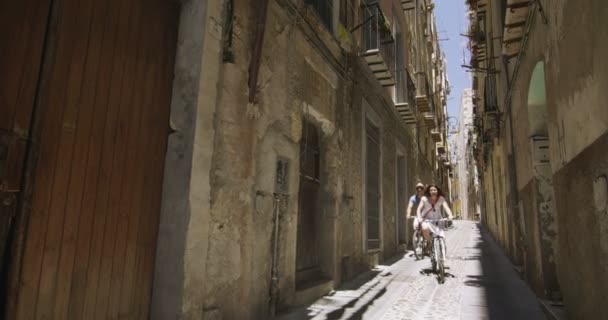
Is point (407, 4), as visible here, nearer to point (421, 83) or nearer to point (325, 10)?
point (421, 83)

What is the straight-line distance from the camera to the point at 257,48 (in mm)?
4160

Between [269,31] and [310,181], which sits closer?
[269,31]

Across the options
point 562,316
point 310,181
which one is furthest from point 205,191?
point 562,316

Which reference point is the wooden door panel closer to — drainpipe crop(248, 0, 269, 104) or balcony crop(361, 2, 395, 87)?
drainpipe crop(248, 0, 269, 104)

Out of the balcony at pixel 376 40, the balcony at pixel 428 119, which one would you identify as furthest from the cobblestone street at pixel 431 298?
the balcony at pixel 428 119

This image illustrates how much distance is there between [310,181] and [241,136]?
2.29 m

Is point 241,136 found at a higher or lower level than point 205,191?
higher

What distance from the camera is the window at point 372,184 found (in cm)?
852

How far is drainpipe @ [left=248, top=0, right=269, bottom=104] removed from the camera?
4109 millimetres

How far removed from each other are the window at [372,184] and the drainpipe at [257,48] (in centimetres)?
454

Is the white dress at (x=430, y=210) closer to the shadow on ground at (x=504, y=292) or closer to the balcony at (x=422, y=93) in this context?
the shadow on ground at (x=504, y=292)

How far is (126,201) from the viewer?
3053 millimetres

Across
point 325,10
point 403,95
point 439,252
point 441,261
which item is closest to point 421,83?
point 403,95

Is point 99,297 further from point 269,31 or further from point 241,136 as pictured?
point 269,31
